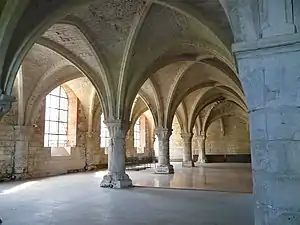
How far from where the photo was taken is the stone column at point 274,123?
180 centimetres

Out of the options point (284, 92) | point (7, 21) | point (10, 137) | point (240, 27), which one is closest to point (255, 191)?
point (284, 92)

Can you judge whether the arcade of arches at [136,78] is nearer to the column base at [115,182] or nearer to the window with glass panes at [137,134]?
the column base at [115,182]

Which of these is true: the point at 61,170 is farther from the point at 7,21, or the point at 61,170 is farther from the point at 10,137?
the point at 7,21

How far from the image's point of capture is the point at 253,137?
1969 millimetres

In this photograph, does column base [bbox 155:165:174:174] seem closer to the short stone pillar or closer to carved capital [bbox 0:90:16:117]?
carved capital [bbox 0:90:16:117]

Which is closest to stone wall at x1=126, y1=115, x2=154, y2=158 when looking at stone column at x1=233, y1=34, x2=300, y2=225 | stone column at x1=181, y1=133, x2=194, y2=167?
stone column at x1=181, y1=133, x2=194, y2=167

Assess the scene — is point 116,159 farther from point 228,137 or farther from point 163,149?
point 228,137

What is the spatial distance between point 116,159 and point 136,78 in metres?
2.34

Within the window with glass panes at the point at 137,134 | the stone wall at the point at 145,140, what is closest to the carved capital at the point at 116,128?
the stone wall at the point at 145,140

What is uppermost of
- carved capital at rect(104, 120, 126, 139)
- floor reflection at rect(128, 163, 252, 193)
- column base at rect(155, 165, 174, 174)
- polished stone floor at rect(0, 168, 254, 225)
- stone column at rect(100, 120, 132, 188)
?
carved capital at rect(104, 120, 126, 139)

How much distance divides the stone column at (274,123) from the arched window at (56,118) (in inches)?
471

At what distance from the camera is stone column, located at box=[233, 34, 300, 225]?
Answer: 5.90ft

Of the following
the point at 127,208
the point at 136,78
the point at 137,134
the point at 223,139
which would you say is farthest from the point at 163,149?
the point at 223,139

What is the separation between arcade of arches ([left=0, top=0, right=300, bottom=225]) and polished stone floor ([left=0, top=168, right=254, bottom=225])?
5.24 ft
